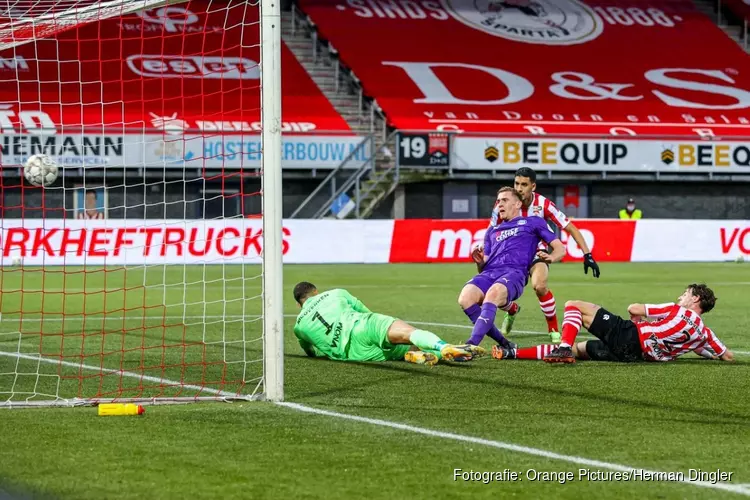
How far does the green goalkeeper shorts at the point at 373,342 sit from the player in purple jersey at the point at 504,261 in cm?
71

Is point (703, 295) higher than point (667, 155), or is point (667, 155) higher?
point (667, 155)

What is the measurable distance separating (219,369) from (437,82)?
93.7ft

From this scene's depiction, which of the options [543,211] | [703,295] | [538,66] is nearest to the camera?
[703,295]

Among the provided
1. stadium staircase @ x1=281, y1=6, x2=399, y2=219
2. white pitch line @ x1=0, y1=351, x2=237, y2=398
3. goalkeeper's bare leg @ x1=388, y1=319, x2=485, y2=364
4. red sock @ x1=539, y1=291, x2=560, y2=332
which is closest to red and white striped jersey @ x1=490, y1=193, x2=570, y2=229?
red sock @ x1=539, y1=291, x2=560, y2=332

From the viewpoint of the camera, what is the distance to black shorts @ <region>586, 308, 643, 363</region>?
9469mm

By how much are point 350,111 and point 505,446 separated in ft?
100

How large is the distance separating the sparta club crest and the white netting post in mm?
32921

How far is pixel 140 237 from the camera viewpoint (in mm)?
26969

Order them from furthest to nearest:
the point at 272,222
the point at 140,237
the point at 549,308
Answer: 1. the point at 140,237
2. the point at 549,308
3. the point at 272,222

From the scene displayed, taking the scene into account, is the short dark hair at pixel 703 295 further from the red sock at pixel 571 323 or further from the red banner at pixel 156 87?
the red banner at pixel 156 87

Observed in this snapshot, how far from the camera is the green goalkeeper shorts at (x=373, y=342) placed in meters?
9.33

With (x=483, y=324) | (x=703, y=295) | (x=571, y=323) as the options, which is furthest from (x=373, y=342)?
(x=703, y=295)

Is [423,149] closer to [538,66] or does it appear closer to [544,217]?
[538,66]

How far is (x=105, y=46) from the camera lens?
33375 millimetres
